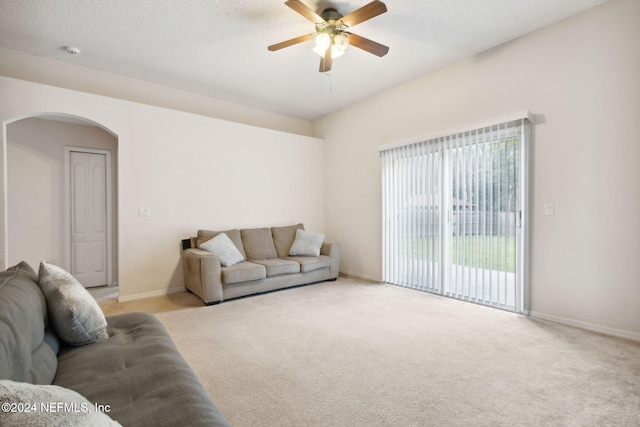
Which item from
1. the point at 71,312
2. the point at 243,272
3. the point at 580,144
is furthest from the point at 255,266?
the point at 580,144

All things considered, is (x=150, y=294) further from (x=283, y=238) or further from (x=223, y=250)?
(x=283, y=238)

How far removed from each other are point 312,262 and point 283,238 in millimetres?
791

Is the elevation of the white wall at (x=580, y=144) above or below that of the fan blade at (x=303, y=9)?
below

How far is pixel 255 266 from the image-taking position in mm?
3961

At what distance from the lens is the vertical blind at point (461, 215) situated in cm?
320

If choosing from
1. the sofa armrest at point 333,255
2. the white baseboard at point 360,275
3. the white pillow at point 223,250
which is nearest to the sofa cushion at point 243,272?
the white pillow at point 223,250

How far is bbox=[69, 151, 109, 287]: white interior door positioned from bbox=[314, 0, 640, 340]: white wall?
5.40m

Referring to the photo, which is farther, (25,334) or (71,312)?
(71,312)

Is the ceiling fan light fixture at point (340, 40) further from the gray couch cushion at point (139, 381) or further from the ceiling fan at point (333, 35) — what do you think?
the gray couch cushion at point (139, 381)

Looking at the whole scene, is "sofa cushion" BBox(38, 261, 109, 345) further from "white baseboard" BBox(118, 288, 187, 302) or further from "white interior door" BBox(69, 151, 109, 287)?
"white interior door" BBox(69, 151, 109, 287)

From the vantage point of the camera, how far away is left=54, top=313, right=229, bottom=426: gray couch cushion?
1030mm

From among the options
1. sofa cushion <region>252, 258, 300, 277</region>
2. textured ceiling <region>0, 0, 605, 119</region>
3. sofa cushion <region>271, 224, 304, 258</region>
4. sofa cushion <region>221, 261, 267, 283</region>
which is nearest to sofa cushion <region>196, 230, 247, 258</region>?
sofa cushion <region>252, 258, 300, 277</region>

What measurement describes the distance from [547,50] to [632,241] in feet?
6.47

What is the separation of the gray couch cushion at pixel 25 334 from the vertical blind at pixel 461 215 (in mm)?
3723
